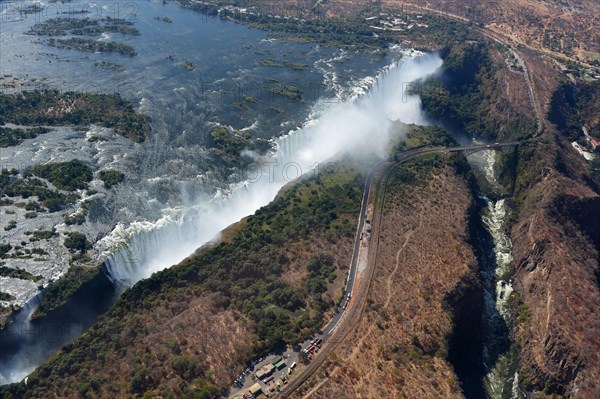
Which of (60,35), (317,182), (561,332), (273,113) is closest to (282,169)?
(317,182)

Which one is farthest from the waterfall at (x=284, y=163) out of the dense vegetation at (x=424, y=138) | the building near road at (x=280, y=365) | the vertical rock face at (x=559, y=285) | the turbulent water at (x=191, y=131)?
the vertical rock face at (x=559, y=285)

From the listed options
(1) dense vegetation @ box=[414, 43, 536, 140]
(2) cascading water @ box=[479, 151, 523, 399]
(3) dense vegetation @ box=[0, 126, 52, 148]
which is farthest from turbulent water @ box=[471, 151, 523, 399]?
(3) dense vegetation @ box=[0, 126, 52, 148]

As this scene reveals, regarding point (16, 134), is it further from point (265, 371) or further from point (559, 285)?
point (559, 285)

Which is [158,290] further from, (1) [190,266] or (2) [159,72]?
(2) [159,72]

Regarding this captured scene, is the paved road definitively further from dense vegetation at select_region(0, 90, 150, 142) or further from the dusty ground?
dense vegetation at select_region(0, 90, 150, 142)

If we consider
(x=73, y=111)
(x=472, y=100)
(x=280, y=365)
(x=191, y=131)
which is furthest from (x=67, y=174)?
(x=472, y=100)

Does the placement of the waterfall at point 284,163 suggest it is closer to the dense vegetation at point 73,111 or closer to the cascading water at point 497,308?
the cascading water at point 497,308
